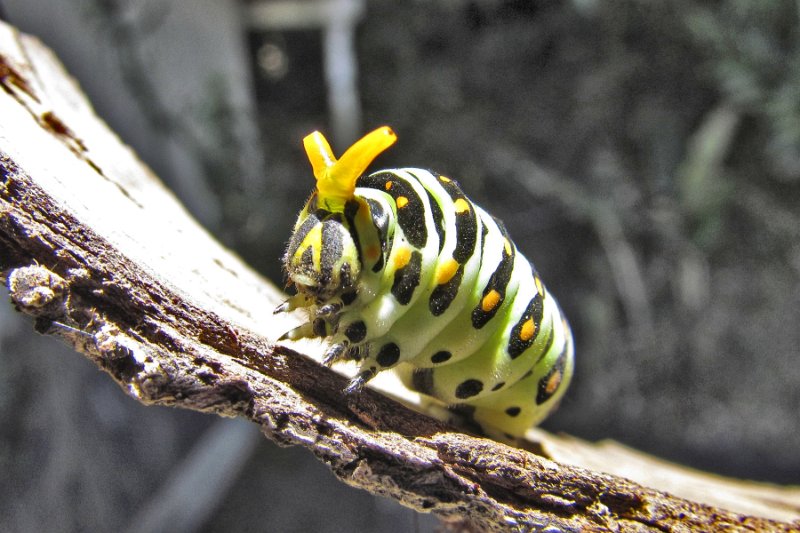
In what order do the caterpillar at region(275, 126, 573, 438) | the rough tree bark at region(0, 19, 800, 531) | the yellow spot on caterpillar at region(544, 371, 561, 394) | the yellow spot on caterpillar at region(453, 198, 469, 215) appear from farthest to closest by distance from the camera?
the yellow spot on caterpillar at region(544, 371, 561, 394)
the yellow spot on caterpillar at region(453, 198, 469, 215)
the caterpillar at region(275, 126, 573, 438)
the rough tree bark at region(0, 19, 800, 531)

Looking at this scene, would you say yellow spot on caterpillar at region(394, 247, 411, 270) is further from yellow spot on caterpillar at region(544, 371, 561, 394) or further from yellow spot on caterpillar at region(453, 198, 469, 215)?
yellow spot on caterpillar at region(544, 371, 561, 394)

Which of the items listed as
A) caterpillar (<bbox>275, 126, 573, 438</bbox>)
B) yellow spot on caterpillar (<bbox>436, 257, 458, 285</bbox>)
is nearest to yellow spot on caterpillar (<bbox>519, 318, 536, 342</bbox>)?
caterpillar (<bbox>275, 126, 573, 438</bbox>)

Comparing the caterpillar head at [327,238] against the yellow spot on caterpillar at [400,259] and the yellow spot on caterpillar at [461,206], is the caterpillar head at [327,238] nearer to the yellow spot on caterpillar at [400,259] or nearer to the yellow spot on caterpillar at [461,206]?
the yellow spot on caterpillar at [400,259]

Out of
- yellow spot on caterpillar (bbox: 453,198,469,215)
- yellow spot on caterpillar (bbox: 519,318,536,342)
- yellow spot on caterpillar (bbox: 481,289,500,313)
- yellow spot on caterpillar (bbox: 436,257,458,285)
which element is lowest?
yellow spot on caterpillar (bbox: 436,257,458,285)

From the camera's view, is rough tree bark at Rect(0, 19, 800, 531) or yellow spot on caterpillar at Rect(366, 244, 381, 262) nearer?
rough tree bark at Rect(0, 19, 800, 531)

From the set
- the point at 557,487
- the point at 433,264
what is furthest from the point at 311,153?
the point at 557,487

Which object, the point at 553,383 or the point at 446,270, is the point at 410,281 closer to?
the point at 446,270

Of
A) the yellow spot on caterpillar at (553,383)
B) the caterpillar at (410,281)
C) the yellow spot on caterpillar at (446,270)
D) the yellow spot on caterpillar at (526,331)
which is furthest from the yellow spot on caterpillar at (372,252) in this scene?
the yellow spot on caterpillar at (553,383)
